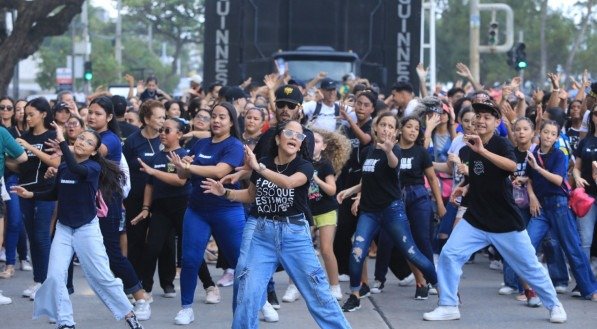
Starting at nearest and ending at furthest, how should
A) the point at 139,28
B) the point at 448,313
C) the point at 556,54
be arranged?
the point at 448,313 → the point at 556,54 → the point at 139,28

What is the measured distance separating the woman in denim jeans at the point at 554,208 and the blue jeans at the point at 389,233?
44.7 inches

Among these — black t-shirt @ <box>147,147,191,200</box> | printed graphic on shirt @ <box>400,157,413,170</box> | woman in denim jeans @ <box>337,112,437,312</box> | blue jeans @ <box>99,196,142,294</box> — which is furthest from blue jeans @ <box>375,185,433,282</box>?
blue jeans @ <box>99,196,142,294</box>

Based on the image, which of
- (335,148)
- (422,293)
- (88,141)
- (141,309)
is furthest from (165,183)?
(422,293)

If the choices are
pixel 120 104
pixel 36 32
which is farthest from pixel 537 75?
pixel 120 104

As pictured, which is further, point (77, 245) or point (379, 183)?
point (379, 183)

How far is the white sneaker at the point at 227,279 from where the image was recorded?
12.2m

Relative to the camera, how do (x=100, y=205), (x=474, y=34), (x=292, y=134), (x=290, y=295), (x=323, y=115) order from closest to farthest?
(x=292, y=134) → (x=100, y=205) → (x=290, y=295) → (x=323, y=115) → (x=474, y=34)

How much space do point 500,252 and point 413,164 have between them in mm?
1509

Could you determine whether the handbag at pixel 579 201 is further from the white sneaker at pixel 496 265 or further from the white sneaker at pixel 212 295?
the white sneaker at pixel 212 295

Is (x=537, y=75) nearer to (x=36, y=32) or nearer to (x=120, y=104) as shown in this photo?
(x=36, y=32)

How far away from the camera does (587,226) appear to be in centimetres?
1156

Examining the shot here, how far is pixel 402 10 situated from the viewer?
76.2 feet

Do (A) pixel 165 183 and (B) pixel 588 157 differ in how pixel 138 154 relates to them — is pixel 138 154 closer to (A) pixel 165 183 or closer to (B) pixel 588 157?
(A) pixel 165 183

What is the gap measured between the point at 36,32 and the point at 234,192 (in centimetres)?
2043
